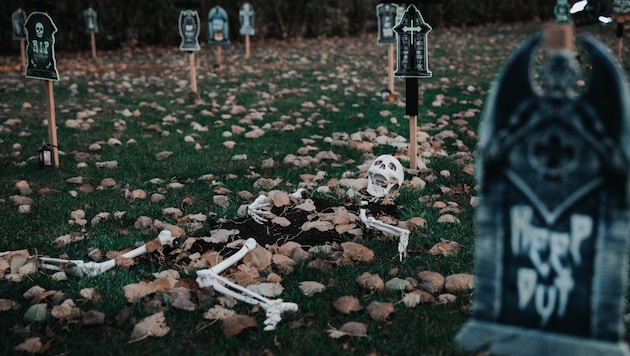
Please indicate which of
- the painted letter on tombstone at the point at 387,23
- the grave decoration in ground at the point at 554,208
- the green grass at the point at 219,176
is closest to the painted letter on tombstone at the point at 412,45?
the green grass at the point at 219,176

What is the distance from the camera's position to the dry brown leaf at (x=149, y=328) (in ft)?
8.17

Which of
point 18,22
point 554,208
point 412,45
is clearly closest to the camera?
point 554,208

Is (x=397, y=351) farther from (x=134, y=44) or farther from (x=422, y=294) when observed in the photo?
(x=134, y=44)

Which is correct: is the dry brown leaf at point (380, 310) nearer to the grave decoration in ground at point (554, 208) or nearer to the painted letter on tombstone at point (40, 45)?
the grave decoration in ground at point (554, 208)

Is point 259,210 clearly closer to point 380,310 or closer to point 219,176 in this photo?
point 219,176

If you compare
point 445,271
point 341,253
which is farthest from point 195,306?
point 445,271

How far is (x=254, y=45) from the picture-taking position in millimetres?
14000

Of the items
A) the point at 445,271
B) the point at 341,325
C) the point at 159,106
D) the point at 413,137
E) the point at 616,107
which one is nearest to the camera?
the point at 616,107

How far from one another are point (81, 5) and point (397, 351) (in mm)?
13144

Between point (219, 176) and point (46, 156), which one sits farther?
point (46, 156)

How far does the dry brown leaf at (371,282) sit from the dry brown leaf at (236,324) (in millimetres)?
544

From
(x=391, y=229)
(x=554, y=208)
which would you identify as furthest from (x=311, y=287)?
(x=554, y=208)

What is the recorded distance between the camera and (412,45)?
4.43m

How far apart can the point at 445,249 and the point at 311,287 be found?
759 millimetres
